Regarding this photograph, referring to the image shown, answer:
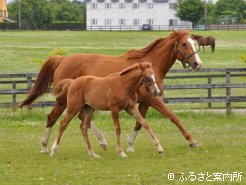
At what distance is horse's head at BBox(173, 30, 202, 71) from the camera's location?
12.2 meters

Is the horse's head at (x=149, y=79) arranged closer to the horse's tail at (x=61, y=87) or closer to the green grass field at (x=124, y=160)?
the green grass field at (x=124, y=160)

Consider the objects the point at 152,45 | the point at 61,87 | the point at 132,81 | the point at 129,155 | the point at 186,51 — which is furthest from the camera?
the point at 152,45

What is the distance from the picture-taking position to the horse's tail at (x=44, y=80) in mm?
13367

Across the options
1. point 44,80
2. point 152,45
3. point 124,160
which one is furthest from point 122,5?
point 124,160

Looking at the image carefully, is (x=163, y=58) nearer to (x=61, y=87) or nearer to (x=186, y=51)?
(x=186, y=51)

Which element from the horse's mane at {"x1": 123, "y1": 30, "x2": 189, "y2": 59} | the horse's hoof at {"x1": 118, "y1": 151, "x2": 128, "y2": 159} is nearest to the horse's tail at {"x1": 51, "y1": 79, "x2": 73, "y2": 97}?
the horse's mane at {"x1": 123, "y1": 30, "x2": 189, "y2": 59}

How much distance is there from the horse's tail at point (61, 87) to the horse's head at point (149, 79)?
167 centimetres

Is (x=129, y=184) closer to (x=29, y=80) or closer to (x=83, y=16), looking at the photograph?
(x=29, y=80)

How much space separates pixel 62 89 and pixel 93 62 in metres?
1.22

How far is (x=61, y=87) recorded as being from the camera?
12.1m

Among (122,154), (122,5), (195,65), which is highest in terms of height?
(122,5)

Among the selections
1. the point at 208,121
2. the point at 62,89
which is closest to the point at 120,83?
the point at 62,89

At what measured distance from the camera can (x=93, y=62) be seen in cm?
1298

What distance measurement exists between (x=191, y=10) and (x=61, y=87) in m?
102
